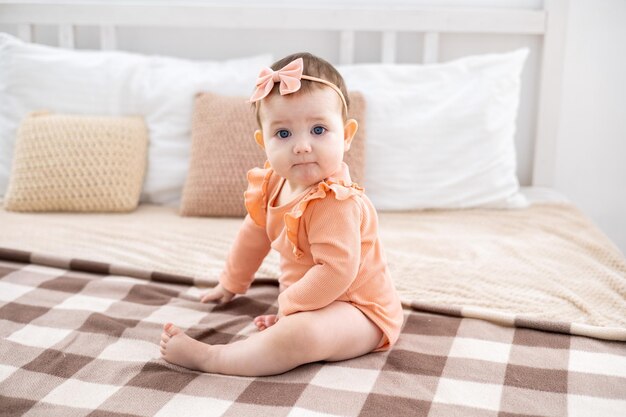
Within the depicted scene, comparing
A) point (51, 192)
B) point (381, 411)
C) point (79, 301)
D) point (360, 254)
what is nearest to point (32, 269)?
point (79, 301)

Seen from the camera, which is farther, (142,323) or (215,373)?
(142,323)

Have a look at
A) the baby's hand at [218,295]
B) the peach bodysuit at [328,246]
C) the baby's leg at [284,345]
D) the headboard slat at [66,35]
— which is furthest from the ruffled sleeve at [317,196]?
the headboard slat at [66,35]

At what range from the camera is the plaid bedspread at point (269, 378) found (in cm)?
106

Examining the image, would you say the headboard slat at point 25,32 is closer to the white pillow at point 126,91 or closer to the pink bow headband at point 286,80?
the white pillow at point 126,91

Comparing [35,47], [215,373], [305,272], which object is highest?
[35,47]

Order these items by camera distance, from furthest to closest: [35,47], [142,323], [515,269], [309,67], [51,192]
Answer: [35,47] < [51,192] < [515,269] < [142,323] < [309,67]

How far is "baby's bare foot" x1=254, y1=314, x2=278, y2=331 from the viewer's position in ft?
4.31

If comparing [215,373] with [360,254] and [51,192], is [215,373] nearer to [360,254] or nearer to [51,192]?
[360,254]

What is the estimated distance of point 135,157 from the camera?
2.07 metres

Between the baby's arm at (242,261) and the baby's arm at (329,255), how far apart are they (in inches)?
9.2

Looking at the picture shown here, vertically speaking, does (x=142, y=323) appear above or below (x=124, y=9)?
below

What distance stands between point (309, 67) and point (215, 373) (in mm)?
519

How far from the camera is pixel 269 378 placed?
3.80 feet

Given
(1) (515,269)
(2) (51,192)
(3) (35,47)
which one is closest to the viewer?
(1) (515,269)
